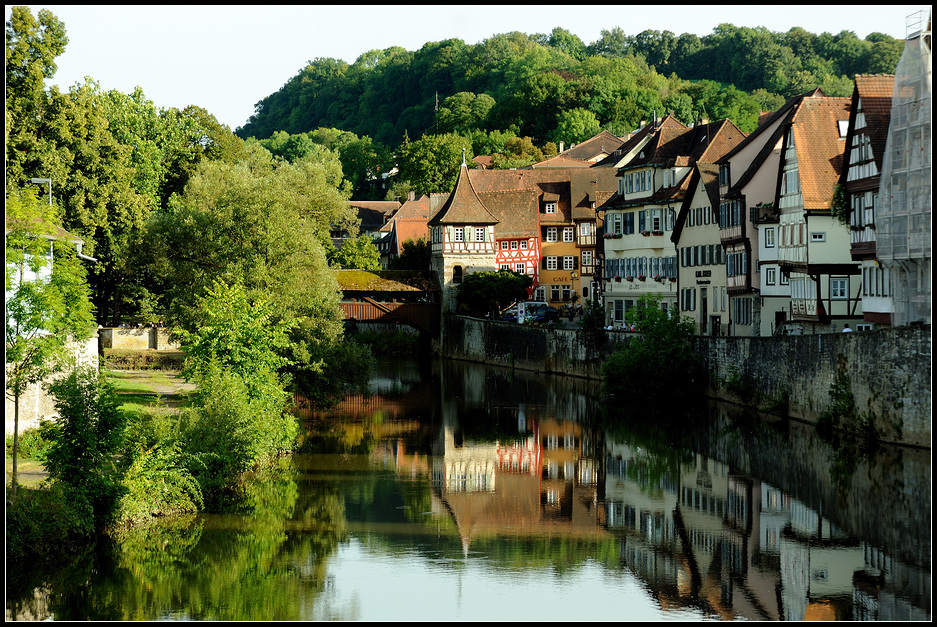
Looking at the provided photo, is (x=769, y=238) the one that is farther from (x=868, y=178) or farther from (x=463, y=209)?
(x=463, y=209)

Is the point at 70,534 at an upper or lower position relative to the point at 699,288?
lower

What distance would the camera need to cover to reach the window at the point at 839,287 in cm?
3878

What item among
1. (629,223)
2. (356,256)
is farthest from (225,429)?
(356,256)

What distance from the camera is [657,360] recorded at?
141ft

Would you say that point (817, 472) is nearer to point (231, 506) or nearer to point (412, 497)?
point (412, 497)

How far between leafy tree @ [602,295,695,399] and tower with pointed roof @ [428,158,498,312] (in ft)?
83.5

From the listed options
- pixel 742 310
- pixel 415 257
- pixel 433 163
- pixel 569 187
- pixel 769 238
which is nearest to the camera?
pixel 769 238

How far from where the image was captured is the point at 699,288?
5197 centimetres

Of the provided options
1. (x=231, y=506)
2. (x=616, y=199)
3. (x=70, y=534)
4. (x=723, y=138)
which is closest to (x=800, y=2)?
(x=70, y=534)

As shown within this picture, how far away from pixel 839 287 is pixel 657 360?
7464 millimetres

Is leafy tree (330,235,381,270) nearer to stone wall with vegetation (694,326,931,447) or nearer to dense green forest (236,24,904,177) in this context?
dense green forest (236,24,904,177)

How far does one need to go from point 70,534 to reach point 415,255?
2274 inches

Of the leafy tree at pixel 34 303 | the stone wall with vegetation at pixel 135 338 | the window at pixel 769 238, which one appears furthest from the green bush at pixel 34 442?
the stone wall with vegetation at pixel 135 338

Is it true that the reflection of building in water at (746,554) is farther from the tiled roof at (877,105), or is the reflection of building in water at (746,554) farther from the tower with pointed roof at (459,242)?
the tower with pointed roof at (459,242)
